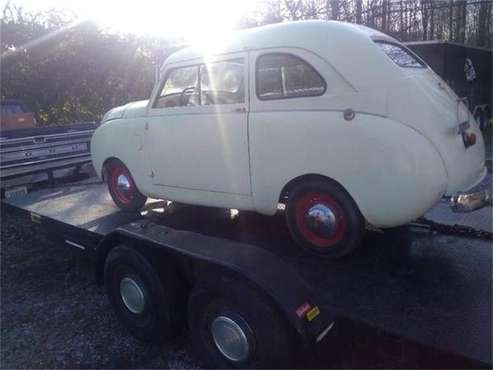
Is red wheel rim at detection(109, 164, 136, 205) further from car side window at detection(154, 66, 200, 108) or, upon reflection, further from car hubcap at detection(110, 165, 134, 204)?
car side window at detection(154, 66, 200, 108)

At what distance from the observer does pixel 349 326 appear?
7.83 ft

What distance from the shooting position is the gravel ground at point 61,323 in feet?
10.5

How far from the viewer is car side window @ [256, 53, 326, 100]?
3.12 m

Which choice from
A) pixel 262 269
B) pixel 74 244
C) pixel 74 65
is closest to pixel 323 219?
pixel 262 269

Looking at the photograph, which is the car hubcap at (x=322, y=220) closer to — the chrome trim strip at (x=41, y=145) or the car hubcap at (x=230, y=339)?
the car hubcap at (x=230, y=339)

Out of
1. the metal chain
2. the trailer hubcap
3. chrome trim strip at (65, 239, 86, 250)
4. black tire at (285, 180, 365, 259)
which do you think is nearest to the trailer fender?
the trailer hubcap

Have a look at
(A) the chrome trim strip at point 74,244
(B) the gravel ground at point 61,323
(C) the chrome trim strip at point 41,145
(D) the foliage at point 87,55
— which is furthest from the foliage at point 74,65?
(A) the chrome trim strip at point 74,244

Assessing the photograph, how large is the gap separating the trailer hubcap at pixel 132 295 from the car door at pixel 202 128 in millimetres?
939

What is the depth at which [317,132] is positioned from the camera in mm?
2994

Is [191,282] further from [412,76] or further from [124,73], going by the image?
[124,73]

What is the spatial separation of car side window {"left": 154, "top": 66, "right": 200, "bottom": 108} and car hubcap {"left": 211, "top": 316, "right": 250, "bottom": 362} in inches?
72.5

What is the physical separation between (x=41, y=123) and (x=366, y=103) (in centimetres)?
1385

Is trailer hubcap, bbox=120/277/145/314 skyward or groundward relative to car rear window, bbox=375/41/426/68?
groundward

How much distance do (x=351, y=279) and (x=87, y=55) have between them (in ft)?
52.2
